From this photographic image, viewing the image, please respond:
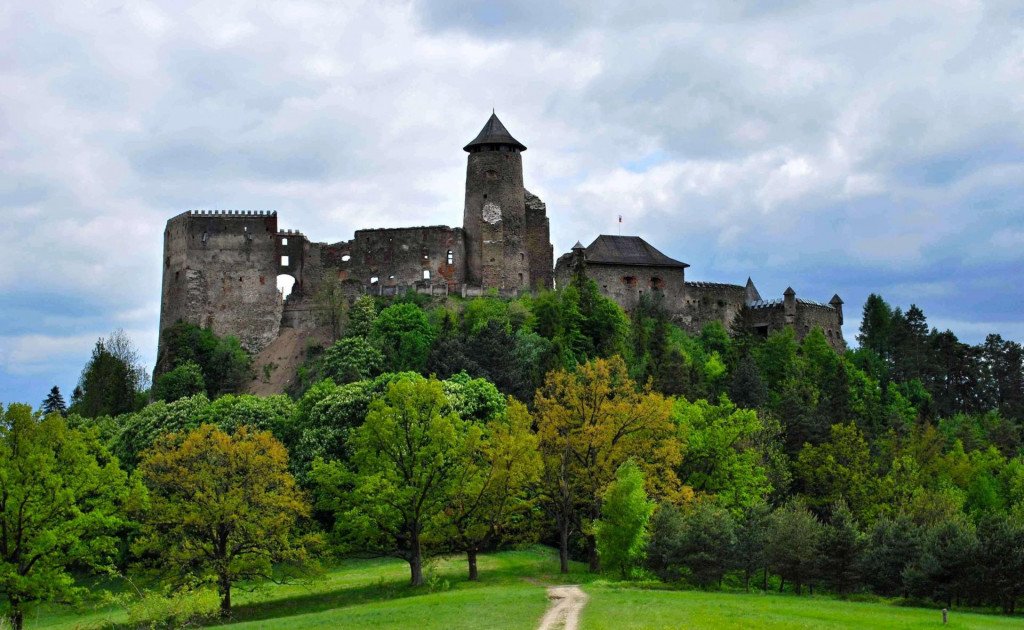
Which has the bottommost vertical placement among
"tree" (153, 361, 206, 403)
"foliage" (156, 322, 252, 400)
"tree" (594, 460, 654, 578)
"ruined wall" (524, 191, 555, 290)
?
"tree" (594, 460, 654, 578)

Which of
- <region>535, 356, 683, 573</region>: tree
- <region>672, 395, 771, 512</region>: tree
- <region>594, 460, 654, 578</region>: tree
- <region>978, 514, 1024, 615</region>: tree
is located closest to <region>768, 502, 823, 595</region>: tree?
<region>594, 460, 654, 578</region>: tree

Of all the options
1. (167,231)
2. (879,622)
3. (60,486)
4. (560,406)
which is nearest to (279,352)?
(167,231)

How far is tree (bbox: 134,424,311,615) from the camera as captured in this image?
44.7 meters

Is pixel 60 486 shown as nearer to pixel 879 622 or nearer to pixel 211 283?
pixel 879 622

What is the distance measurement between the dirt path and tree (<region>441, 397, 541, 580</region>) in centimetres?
597

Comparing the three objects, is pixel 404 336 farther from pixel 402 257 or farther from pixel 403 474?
pixel 403 474

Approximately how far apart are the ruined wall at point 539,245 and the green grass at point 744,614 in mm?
47184

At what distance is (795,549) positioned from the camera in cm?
4694

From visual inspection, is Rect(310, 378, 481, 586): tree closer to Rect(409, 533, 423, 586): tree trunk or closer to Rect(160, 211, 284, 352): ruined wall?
Rect(409, 533, 423, 586): tree trunk

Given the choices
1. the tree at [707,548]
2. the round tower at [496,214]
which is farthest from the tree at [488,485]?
the round tower at [496,214]

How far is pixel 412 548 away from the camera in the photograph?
47.4 m

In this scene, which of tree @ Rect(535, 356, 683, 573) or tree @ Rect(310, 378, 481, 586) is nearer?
tree @ Rect(310, 378, 481, 586)

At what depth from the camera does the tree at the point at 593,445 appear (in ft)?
176

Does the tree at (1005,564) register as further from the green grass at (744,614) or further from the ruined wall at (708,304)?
the ruined wall at (708,304)
